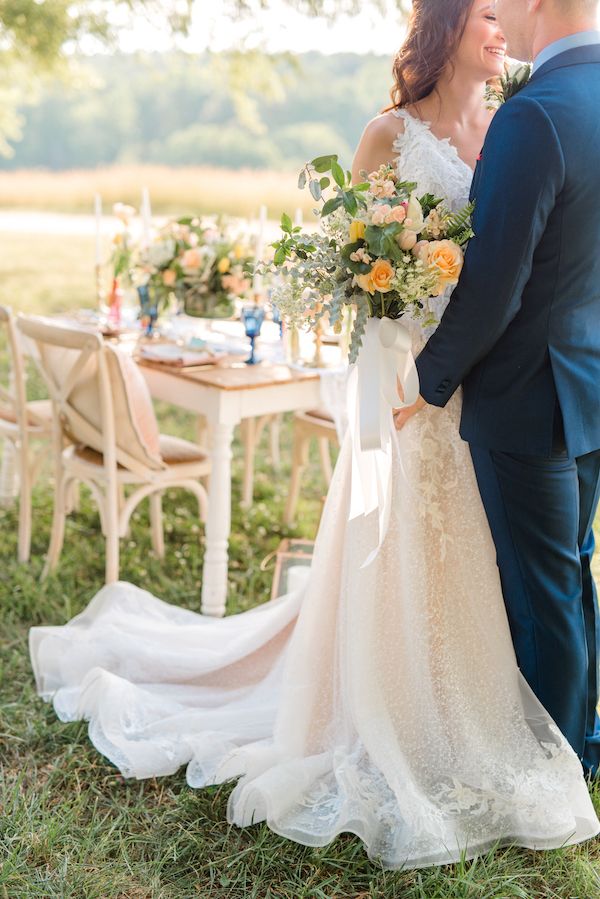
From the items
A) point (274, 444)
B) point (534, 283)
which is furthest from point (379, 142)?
point (274, 444)

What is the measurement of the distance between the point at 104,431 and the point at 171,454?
1.43 feet

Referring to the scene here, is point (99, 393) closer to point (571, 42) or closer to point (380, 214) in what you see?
point (380, 214)

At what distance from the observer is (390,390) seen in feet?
7.85

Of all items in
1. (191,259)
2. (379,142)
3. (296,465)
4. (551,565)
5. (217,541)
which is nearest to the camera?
(551,565)

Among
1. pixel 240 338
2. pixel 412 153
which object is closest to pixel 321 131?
pixel 240 338

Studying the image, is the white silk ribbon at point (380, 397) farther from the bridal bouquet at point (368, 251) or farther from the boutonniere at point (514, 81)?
the boutonniere at point (514, 81)

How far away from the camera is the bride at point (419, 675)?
95.6 inches

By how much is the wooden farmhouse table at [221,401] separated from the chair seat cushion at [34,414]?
0.67 metres

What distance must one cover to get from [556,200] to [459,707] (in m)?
1.28

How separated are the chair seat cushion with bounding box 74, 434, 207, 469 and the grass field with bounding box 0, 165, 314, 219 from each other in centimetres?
853

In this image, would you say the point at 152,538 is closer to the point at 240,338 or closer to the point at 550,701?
the point at 240,338

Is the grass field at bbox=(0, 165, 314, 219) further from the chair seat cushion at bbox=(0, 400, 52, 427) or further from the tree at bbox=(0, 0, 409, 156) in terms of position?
the chair seat cushion at bbox=(0, 400, 52, 427)

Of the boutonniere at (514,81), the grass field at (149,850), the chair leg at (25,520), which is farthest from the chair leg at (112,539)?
the boutonniere at (514,81)

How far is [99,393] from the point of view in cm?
365
